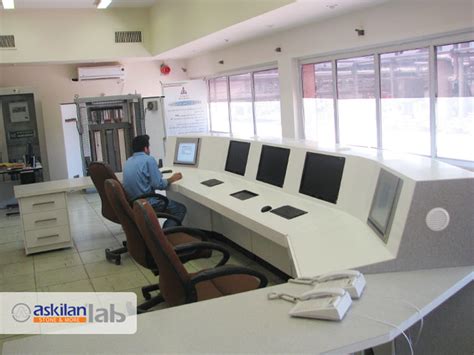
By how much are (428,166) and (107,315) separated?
167 cm

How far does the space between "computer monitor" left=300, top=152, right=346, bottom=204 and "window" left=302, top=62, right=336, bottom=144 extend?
2918 millimetres

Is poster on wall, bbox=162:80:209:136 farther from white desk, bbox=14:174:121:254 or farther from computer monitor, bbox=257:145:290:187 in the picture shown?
computer monitor, bbox=257:145:290:187

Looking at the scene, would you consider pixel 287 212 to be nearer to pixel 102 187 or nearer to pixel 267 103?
pixel 102 187

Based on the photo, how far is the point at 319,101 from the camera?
21.7ft

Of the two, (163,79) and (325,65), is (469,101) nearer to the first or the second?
(325,65)

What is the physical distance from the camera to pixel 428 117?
5.02 metres

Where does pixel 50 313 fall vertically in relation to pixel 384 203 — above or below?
below

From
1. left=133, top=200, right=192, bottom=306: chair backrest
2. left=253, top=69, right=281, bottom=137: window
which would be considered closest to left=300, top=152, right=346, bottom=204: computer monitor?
left=133, top=200, right=192, bottom=306: chair backrest

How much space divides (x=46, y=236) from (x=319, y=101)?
11.8 ft

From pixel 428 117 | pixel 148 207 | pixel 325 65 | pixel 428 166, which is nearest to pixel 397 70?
pixel 428 117

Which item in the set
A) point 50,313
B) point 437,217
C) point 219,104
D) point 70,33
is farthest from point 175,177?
point 219,104

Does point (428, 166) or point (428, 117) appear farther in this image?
point (428, 117)

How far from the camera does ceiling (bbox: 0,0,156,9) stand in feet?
25.2

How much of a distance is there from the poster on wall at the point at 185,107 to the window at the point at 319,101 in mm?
2854
